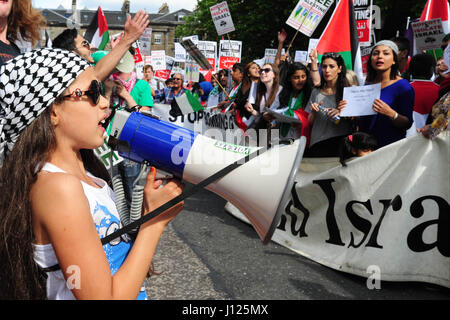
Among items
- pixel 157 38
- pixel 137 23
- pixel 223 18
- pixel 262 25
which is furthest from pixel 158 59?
pixel 157 38

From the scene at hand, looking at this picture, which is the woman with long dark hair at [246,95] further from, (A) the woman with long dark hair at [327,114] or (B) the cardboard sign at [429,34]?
(B) the cardboard sign at [429,34]

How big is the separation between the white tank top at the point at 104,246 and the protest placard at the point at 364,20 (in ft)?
16.8

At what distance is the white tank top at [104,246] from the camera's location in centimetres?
106

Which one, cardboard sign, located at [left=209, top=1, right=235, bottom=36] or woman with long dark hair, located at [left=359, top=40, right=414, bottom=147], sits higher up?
cardboard sign, located at [left=209, top=1, right=235, bottom=36]

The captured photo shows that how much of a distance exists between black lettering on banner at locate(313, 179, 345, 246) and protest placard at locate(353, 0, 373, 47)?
10.1ft

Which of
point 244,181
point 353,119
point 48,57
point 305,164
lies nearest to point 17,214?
point 48,57

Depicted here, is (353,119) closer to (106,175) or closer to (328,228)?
(328,228)

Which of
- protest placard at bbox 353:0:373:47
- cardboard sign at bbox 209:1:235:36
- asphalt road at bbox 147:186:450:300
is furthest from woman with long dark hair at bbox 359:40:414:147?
cardboard sign at bbox 209:1:235:36

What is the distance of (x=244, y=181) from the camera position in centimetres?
126

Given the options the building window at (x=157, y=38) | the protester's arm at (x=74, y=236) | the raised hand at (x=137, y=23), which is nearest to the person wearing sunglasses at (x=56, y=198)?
the protester's arm at (x=74, y=236)

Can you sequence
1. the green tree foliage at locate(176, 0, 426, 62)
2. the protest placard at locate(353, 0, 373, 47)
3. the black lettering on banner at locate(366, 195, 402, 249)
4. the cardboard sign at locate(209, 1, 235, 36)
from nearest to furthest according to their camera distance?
the black lettering on banner at locate(366, 195, 402, 249)
the protest placard at locate(353, 0, 373, 47)
the cardboard sign at locate(209, 1, 235, 36)
the green tree foliage at locate(176, 0, 426, 62)

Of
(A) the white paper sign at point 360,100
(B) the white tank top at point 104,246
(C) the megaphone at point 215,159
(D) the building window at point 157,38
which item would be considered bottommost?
(B) the white tank top at point 104,246

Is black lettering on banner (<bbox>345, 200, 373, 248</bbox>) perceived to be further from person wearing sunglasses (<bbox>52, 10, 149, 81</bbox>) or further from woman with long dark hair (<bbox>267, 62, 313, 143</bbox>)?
person wearing sunglasses (<bbox>52, 10, 149, 81</bbox>)

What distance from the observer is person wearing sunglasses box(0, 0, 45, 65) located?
2.15 m
